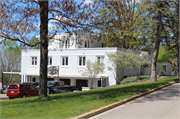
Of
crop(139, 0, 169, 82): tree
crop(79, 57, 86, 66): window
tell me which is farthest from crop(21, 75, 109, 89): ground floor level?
crop(139, 0, 169, 82): tree

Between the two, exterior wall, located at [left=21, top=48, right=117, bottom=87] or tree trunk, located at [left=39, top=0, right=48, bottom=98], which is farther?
exterior wall, located at [left=21, top=48, right=117, bottom=87]

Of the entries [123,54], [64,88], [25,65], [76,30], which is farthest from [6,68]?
[76,30]

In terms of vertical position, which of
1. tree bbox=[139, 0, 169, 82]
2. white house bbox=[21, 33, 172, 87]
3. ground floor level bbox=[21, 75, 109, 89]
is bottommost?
ground floor level bbox=[21, 75, 109, 89]

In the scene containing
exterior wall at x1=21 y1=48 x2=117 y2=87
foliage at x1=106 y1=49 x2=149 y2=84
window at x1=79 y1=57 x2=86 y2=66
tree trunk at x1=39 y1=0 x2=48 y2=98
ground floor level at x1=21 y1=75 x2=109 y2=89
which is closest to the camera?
tree trunk at x1=39 y1=0 x2=48 y2=98

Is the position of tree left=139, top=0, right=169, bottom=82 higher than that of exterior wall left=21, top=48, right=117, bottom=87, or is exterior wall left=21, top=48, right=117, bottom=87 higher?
tree left=139, top=0, right=169, bottom=82

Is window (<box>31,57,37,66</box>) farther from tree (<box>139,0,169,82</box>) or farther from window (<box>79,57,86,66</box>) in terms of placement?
tree (<box>139,0,169,82</box>)

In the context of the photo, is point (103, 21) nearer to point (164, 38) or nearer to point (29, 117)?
point (29, 117)

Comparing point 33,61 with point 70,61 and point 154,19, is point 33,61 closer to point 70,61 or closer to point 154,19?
point 70,61

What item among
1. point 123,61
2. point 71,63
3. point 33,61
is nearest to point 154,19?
point 123,61

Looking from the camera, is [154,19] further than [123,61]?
No

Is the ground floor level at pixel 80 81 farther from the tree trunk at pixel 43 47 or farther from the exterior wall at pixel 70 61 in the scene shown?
the tree trunk at pixel 43 47

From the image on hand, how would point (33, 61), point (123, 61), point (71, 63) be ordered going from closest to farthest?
1. point (123, 61)
2. point (71, 63)
3. point (33, 61)

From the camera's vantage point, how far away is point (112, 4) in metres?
12.2

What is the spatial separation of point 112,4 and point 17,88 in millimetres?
12360
